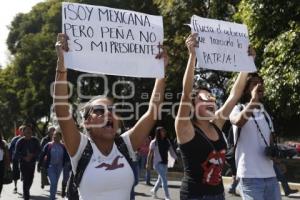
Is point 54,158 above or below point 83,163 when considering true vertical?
below

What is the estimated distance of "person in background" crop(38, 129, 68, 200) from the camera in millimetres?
11586

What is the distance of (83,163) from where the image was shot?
3.42 meters

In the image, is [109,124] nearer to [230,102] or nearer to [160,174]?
[230,102]

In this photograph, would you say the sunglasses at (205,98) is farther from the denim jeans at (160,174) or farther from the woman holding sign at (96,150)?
the denim jeans at (160,174)

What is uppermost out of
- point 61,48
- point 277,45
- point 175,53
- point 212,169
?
point 175,53

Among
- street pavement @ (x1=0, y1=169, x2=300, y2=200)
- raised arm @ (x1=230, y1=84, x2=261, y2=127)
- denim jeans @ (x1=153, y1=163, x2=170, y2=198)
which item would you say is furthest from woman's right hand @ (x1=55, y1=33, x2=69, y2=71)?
street pavement @ (x1=0, y1=169, x2=300, y2=200)

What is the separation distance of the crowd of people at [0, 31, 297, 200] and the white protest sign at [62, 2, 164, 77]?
5.8 inches

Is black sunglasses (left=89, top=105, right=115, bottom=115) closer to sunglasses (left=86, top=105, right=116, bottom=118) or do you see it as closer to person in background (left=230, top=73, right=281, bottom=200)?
sunglasses (left=86, top=105, right=116, bottom=118)

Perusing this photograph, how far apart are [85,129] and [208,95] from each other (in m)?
1.28

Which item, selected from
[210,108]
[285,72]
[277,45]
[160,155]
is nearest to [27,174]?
[160,155]

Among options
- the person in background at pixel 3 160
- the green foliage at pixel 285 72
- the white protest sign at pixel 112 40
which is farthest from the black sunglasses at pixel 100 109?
the green foliage at pixel 285 72

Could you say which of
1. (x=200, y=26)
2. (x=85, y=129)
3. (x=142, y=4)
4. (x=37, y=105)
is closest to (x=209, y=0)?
(x=142, y=4)

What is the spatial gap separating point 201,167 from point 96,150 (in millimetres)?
1071

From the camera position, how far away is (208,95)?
4.54 meters
